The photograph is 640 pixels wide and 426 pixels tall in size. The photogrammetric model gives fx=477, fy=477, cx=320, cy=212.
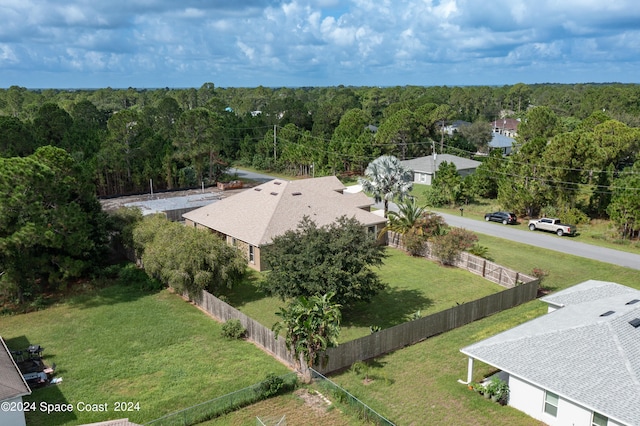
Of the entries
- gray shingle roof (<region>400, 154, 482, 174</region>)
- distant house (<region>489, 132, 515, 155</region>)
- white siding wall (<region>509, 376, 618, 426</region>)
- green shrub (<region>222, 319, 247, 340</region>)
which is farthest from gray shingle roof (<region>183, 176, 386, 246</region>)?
distant house (<region>489, 132, 515, 155</region>)

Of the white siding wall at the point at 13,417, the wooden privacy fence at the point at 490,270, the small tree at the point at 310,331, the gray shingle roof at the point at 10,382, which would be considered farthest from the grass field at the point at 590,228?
→ the white siding wall at the point at 13,417

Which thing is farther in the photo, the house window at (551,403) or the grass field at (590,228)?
the grass field at (590,228)

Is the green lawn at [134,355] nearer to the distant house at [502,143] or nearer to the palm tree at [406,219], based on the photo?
the palm tree at [406,219]

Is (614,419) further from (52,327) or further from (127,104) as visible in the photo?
(127,104)

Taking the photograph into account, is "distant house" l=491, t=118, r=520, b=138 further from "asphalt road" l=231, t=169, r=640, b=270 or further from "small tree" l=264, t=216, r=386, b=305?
"small tree" l=264, t=216, r=386, b=305

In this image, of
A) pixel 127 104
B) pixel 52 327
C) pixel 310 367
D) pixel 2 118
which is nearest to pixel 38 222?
pixel 52 327

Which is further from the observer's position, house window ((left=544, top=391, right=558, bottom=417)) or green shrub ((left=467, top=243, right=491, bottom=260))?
green shrub ((left=467, top=243, right=491, bottom=260))
